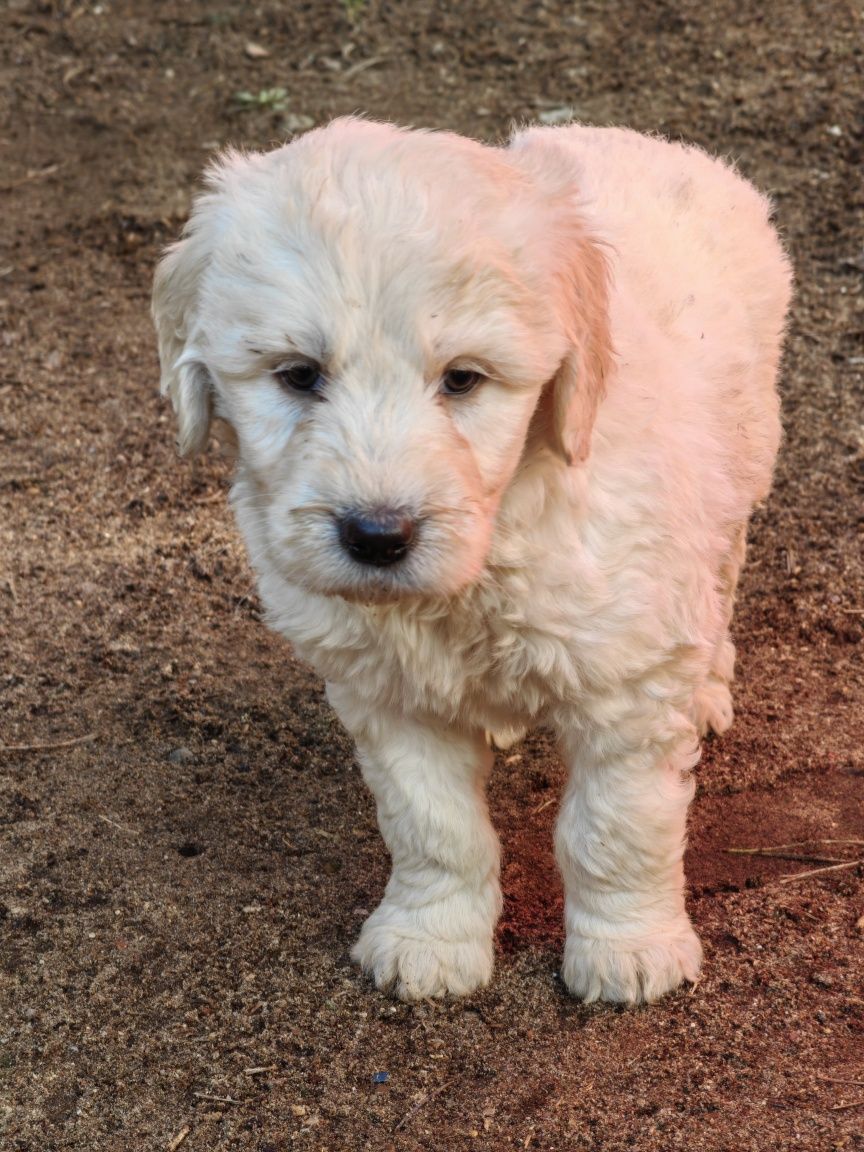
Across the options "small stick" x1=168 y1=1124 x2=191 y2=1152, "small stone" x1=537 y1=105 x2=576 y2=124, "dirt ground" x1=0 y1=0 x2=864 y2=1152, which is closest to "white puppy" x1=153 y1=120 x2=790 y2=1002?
"dirt ground" x1=0 y1=0 x2=864 y2=1152

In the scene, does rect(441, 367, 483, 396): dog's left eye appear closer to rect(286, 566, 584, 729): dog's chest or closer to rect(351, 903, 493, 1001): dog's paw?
rect(286, 566, 584, 729): dog's chest

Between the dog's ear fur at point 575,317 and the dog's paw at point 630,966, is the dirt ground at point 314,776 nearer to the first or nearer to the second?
the dog's paw at point 630,966

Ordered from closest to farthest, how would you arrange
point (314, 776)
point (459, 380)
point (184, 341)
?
point (459, 380) → point (184, 341) → point (314, 776)

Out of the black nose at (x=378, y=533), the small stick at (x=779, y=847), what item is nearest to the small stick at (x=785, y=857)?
the small stick at (x=779, y=847)

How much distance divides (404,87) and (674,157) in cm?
489

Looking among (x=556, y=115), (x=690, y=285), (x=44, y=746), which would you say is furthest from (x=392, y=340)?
(x=556, y=115)

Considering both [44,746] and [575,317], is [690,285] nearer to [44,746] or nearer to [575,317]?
[575,317]

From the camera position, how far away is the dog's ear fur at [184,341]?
344 centimetres

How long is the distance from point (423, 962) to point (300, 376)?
158 centimetres

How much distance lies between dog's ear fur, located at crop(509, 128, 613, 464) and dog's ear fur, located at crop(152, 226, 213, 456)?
78 centimetres

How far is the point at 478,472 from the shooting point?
312 cm

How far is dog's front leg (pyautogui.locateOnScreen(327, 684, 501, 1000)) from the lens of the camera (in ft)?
12.5

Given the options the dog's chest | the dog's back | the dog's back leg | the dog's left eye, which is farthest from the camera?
the dog's back leg

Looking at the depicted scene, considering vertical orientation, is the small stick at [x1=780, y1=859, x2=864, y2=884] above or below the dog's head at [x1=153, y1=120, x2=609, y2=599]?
below
